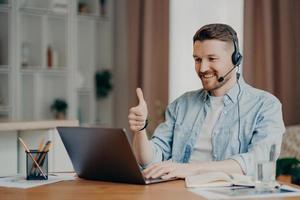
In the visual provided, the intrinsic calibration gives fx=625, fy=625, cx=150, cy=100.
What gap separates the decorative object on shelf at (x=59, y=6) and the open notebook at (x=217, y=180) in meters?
3.66

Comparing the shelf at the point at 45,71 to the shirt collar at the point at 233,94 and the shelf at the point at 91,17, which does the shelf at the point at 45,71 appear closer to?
the shelf at the point at 91,17

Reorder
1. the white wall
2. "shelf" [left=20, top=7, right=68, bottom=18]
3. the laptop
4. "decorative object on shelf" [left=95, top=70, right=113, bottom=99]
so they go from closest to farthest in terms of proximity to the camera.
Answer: the laptop
the white wall
"shelf" [left=20, top=7, right=68, bottom=18]
"decorative object on shelf" [left=95, top=70, right=113, bottom=99]

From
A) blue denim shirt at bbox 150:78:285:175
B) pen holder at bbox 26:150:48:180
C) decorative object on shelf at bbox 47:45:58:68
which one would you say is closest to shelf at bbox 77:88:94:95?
decorative object on shelf at bbox 47:45:58:68

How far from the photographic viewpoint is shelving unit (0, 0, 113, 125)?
5.08 metres

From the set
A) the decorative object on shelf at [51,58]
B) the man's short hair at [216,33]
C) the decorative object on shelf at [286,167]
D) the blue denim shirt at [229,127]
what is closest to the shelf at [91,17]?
the decorative object on shelf at [51,58]

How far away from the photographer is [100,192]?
1.69m

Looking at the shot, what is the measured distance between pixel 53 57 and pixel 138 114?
351cm

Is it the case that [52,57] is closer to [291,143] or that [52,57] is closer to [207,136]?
[291,143]

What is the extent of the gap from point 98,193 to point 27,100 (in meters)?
3.73

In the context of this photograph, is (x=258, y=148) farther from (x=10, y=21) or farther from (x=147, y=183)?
(x=10, y=21)

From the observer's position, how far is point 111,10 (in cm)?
571

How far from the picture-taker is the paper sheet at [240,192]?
5.33 feet

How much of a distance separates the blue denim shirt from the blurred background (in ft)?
7.20

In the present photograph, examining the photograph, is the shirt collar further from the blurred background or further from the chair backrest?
the blurred background
